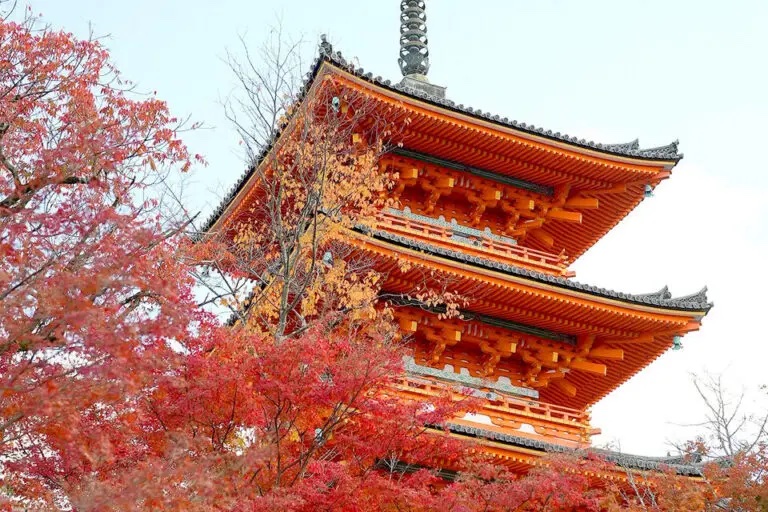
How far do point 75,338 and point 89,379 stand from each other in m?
0.37

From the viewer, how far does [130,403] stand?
35.4ft

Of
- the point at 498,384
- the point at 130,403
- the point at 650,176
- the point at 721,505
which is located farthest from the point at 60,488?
the point at 650,176

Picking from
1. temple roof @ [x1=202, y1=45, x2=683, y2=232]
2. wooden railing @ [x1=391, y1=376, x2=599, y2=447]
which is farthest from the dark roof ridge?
wooden railing @ [x1=391, y1=376, x2=599, y2=447]

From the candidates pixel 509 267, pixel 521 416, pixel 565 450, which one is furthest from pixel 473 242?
pixel 565 450

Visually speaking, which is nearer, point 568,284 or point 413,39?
point 568,284

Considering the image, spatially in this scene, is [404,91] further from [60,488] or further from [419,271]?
[60,488]

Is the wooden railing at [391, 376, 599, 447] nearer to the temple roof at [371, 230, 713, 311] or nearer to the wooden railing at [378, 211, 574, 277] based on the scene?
the temple roof at [371, 230, 713, 311]

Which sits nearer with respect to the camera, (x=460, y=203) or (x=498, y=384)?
(x=498, y=384)

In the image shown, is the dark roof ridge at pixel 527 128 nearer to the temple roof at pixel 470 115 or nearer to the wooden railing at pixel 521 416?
the temple roof at pixel 470 115

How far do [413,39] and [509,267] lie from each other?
8.36 m

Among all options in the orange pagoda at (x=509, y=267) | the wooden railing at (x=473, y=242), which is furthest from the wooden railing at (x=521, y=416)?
the wooden railing at (x=473, y=242)

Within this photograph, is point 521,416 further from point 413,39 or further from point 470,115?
point 413,39

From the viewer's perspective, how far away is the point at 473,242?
18.0 m

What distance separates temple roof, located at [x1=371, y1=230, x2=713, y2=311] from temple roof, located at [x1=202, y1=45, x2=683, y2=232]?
2.63 metres
